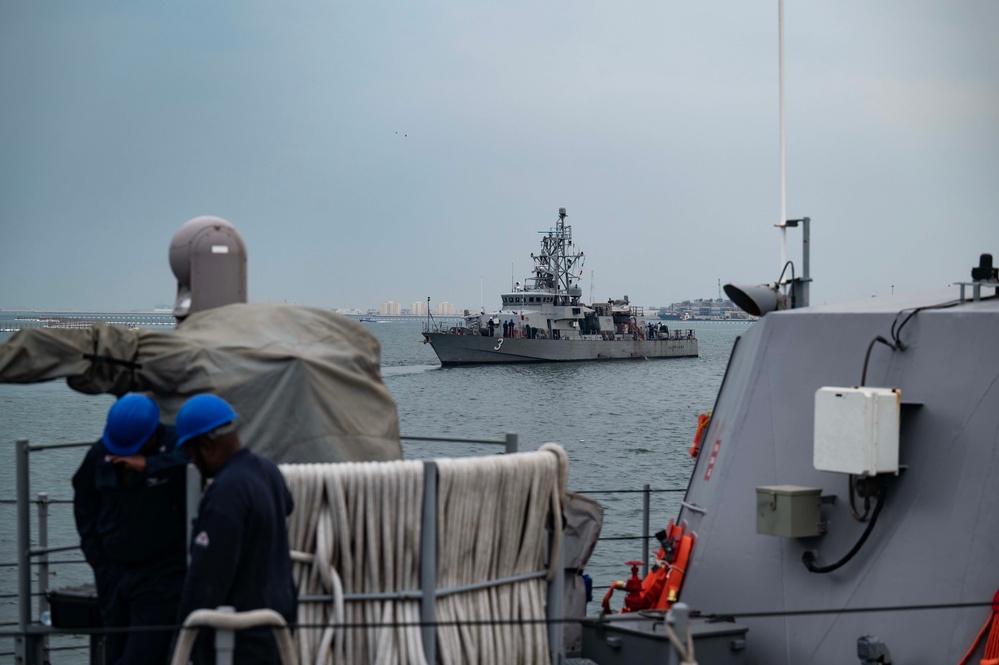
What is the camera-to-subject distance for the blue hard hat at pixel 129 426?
13.3 feet

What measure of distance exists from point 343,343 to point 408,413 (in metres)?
49.1

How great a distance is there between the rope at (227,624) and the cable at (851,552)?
2649 millimetres

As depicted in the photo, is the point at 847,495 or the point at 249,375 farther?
the point at 847,495

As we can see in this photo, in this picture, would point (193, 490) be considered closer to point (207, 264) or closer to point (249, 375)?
point (249, 375)

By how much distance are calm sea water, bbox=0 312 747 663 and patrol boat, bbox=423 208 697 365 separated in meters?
1.48

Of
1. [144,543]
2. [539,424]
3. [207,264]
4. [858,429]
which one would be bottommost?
[539,424]

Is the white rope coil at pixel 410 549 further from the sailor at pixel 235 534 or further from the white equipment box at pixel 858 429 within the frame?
the white equipment box at pixel 858 429

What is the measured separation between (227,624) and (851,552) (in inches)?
114

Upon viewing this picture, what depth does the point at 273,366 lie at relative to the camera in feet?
14.9

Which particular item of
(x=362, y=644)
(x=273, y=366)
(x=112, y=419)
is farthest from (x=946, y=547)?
(x=112, y=419)

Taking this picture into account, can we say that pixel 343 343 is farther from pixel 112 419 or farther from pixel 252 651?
pixel 252 651

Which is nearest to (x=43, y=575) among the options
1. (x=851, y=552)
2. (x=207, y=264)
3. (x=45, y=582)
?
(x=45, y=582)

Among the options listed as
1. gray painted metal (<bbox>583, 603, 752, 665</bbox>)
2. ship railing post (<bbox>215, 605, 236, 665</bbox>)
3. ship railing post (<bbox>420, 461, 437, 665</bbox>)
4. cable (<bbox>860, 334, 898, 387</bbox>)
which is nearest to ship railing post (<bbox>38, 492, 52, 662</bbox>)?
ship railing post (<bbox>215, 605, 236, 665</bbox>)

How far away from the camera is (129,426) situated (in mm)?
4066
